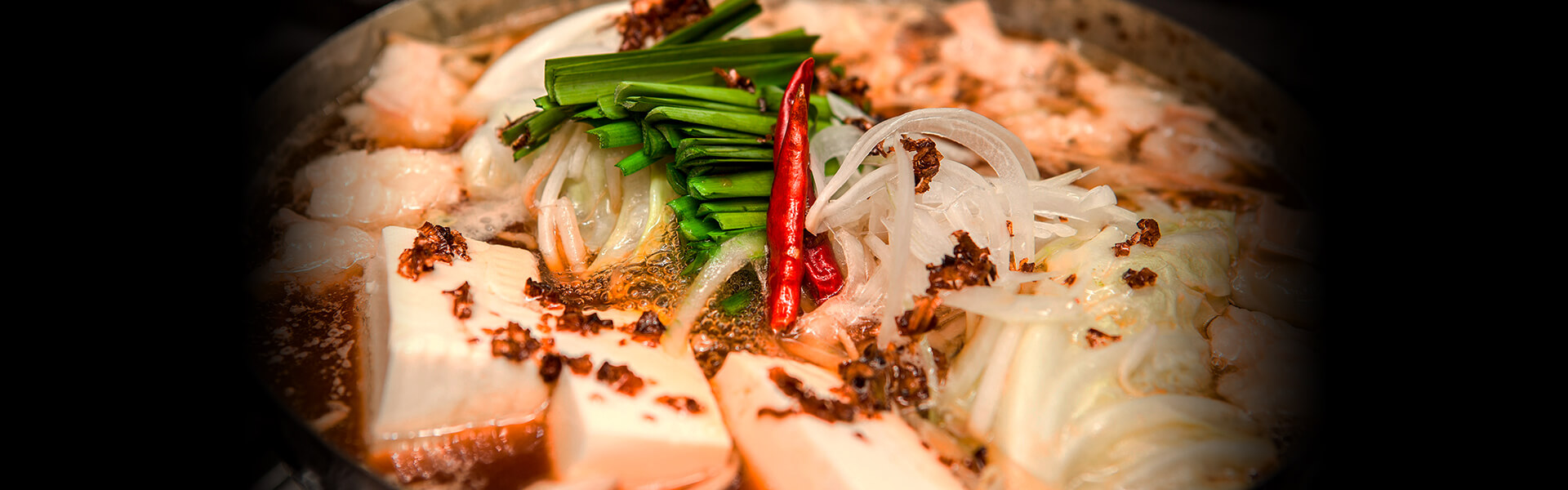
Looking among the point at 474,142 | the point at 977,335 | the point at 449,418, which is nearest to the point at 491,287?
the point at 449,418

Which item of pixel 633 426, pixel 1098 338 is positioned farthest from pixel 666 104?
pixel 1098 338

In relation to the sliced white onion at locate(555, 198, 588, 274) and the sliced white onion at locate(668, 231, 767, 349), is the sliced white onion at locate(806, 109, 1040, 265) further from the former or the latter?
the sliced white onion at locate(555, 198, 588, 274)

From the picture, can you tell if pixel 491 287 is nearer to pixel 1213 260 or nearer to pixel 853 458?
pixel 853 458

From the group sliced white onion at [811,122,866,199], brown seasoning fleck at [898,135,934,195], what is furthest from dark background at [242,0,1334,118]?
brown seasoning fleck at [898,135,934,195]

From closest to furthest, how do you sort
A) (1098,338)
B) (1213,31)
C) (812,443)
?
(812,443)
(1098,338)
(1213,31)

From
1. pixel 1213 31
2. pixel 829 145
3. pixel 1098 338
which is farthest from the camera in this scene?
pixel 1213 31

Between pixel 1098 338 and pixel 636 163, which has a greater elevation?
pixel 636 163

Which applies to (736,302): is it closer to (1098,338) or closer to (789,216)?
(789,216)

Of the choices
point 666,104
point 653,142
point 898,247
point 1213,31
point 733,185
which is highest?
point 1213,31
